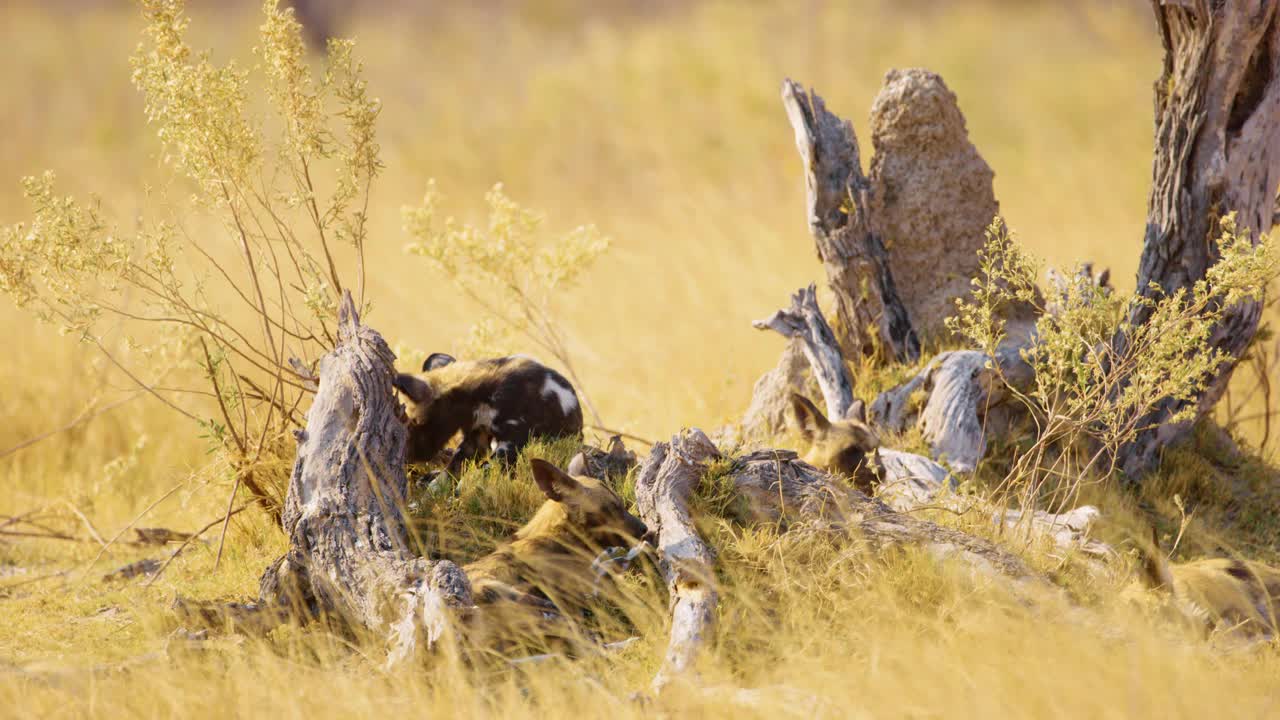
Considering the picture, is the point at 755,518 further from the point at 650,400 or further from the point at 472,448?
the point at 650,400

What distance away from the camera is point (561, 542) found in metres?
4.27

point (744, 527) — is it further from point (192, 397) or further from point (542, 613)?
point (192, 397)

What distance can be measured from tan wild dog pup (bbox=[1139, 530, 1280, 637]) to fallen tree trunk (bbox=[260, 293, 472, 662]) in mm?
2614

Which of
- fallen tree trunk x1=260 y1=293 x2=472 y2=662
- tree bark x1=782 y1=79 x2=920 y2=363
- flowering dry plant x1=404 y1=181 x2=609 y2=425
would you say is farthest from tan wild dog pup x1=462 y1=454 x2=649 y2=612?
flowering dry plant x1=404 y1=181 x2=609 y2=425

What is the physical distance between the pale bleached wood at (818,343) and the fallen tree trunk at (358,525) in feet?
8.26

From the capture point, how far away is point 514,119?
65.1ft

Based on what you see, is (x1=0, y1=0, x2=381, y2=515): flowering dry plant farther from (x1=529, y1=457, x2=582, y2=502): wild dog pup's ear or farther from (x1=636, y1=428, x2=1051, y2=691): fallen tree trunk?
(x1=636, y1=428, x2=1051, y2=691): fallen tree trunk

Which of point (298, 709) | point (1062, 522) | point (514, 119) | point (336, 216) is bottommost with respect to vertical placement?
point (298, 709)

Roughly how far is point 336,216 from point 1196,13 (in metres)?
4.47

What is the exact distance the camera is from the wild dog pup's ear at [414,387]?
500cm

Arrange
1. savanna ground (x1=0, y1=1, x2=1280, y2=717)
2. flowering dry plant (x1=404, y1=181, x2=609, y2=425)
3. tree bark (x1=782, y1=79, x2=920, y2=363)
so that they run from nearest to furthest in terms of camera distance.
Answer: savanna ground (x1=0, y1=1, x2=1280, y2=717) < tree bark (x1=782, y1=79, x2=920, y2=363) < flowering dry plant (x1=404, y1=181, x2=609, y2=425)

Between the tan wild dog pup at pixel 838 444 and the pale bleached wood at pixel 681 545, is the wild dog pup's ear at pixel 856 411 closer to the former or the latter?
the tan wild dog pup at pixel 838 444

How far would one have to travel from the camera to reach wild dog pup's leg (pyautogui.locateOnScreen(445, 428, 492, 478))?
17.4 feet

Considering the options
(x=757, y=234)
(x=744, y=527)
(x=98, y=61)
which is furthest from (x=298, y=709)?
(x=98, y=61)
